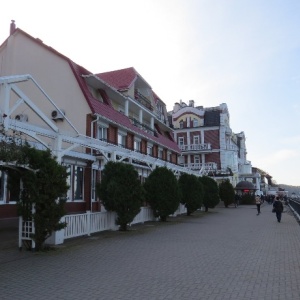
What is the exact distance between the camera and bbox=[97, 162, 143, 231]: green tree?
46.6 ft

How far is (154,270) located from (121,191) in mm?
6586

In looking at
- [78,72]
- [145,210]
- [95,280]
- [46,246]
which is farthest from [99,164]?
[95,280]

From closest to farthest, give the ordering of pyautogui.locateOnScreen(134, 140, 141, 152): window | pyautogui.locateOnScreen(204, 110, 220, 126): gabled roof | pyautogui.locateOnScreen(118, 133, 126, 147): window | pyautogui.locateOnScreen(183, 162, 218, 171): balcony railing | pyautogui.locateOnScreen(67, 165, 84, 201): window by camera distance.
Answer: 1. pyautogui.locateOnScreen(67, 165, 84, 201): window
2. pyautogui.locateOnScreen(118, 133, 126, 147): window
3. pyautogui.locateOnScreen(134, 140, 141, 152): window
4. pyautogui.locateOnScreen(183, 162, 218, 171): balcony railing
5. pyautogui.locateOnScreen(204, 110, 220, 126): gabled roof

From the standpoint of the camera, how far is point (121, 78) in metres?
27.3

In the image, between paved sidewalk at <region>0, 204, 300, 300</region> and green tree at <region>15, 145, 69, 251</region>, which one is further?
green tree at <region>15, 145, 69, 251</region>

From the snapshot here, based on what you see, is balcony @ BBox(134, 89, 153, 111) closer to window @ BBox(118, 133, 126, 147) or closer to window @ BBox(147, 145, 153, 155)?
window @ BBox(147, 145, 153, 155)

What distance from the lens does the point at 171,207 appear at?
19.1 m

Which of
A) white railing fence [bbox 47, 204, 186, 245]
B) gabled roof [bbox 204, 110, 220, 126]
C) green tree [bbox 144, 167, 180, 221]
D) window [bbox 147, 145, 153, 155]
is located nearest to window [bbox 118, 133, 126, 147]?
window [bbox 147, 145, 153, 155]

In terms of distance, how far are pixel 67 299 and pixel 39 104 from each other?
17.6 metres

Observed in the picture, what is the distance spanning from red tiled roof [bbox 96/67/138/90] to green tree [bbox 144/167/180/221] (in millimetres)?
9183

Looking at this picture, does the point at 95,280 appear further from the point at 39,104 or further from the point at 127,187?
the point at 39,104

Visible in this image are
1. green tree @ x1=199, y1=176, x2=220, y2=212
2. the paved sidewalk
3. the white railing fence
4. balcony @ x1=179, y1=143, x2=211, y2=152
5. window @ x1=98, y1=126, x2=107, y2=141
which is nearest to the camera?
the paved sidewalk

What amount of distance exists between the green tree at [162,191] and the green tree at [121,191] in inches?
160

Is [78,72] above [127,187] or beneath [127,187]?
above
